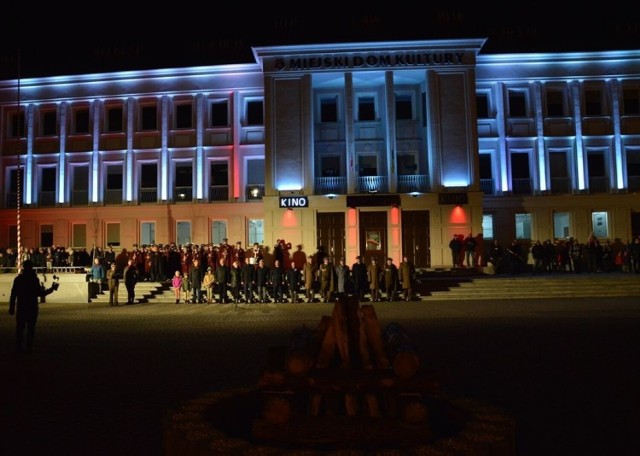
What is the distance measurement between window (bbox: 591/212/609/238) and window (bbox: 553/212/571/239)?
1531 millimetres

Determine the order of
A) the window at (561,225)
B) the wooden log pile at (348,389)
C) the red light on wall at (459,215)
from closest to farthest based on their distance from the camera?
the wooden log pile at (348,389), the red light on wall at (459,215), the window at (561,225)

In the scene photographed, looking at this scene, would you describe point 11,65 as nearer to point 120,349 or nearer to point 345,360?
point 120,349

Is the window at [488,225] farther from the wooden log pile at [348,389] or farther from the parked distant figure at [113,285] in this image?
the wooden log pile at [348,389]

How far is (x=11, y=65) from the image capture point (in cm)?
4053

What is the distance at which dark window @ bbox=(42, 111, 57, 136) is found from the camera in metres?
38.2

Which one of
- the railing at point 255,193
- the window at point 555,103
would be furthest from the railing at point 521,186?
the railing at point 255,193

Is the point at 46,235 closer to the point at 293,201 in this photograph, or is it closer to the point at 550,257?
the point at 293,201

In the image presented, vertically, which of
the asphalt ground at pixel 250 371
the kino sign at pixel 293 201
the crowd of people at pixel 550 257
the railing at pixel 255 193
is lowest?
the asphalt ground at pixel 250 371

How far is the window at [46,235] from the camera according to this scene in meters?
37.4

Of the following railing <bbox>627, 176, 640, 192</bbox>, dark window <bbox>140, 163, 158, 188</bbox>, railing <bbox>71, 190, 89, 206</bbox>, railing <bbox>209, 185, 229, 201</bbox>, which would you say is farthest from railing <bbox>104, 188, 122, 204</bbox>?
railing <bbox>627, 176, 640, 192</bbox>

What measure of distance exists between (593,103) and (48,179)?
36593mm

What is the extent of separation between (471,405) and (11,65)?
4486cm

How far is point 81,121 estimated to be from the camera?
37.9 m

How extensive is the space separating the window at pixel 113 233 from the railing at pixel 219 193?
6.59m
